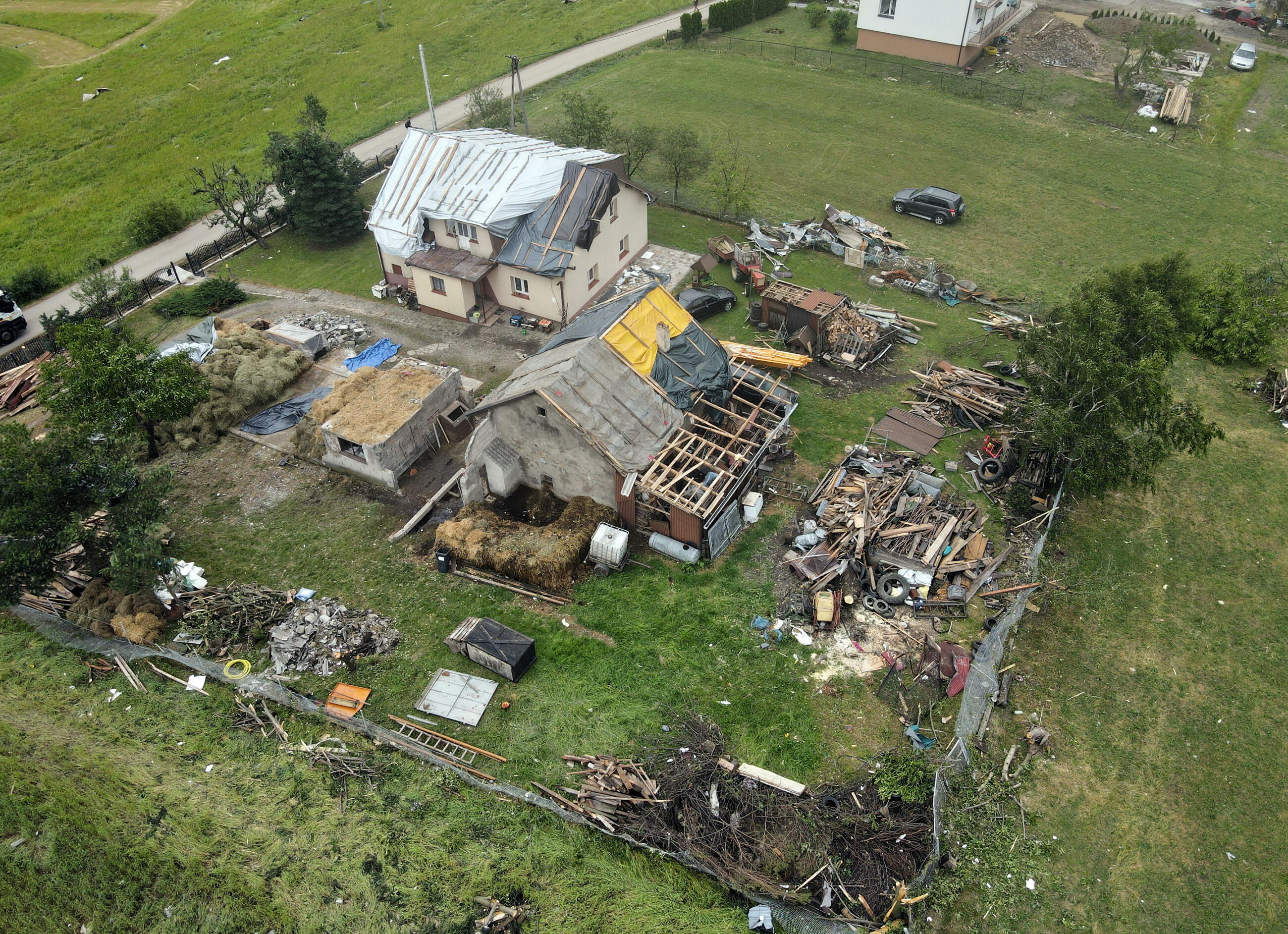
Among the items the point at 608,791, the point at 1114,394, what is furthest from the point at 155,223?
the point at 1114,394

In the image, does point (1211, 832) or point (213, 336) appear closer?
point (1211, 832)

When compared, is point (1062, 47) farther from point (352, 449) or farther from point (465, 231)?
point (352, 449)

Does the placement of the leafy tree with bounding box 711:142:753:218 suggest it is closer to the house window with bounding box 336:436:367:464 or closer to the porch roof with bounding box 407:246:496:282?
the porch roof with bounding box 407:246:496:282

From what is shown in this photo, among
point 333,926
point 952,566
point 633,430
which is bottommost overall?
point 333,926

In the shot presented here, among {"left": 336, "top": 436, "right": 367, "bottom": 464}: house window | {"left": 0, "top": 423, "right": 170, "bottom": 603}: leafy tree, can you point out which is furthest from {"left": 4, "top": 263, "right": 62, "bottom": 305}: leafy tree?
{"left": 336, "top": 436, "right": 367, "bottom": 464}: house window

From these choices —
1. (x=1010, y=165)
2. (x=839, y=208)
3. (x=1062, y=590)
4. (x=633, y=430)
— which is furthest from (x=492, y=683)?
(x=1010, y=165)

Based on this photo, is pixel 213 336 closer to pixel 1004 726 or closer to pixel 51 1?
pixel 1004 726
